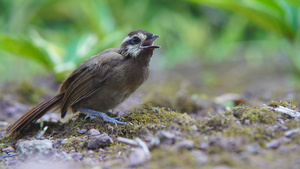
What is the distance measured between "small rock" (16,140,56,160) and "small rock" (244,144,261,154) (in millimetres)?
1522

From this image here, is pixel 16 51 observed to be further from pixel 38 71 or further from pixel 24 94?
pixel 38 71

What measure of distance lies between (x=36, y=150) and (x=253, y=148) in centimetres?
171

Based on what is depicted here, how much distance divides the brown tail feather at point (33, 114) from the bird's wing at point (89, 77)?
13cm

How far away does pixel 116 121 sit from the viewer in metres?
3.36

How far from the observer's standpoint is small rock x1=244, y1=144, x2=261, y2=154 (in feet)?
7.35

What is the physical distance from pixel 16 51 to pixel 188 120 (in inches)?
151

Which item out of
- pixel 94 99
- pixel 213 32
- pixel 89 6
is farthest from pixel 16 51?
pixel 213 32

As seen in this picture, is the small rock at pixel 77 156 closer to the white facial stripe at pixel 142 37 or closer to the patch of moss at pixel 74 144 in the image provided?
the patch of moss at pixel 74 144

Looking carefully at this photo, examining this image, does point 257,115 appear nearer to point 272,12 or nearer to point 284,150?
point 284,150

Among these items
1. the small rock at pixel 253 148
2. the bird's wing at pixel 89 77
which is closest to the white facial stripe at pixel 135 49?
the bird's wing at pixel 89 77

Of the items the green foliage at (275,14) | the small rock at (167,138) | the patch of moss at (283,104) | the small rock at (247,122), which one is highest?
the green foliage at (275,14)

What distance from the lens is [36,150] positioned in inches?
106

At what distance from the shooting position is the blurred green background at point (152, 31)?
5.61 m

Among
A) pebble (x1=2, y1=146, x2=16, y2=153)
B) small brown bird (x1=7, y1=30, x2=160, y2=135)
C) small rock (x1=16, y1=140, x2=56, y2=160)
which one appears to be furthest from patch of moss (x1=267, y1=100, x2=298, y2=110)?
pebble (x1=2, y1=146, x2=16, y2=153)
